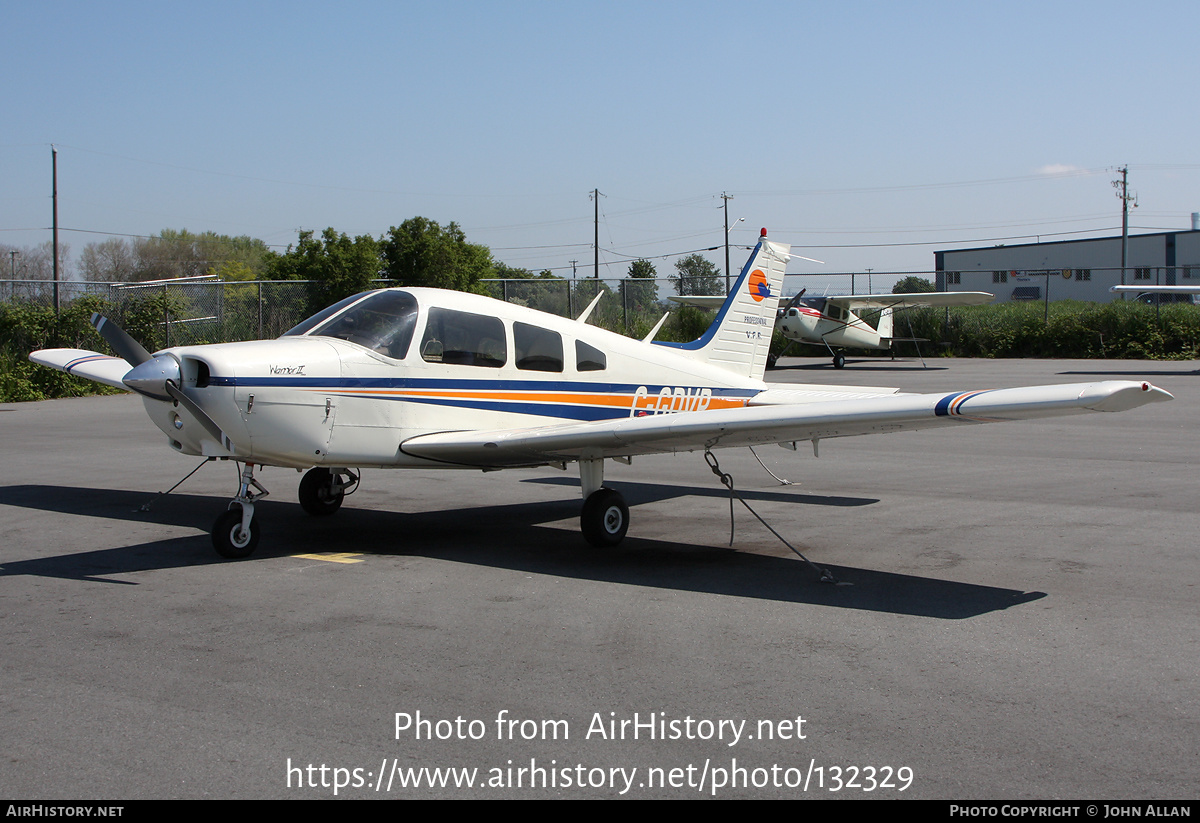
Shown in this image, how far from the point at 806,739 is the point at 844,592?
2.58 m

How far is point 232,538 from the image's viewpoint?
7.55m

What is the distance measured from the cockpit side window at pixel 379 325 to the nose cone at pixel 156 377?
1234 millimetres

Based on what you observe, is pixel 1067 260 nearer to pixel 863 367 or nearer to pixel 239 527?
pixel 863 367

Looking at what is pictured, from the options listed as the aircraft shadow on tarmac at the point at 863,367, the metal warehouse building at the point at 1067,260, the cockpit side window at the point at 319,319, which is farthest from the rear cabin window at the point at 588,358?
the metal warehouse building at the point at 1067,260

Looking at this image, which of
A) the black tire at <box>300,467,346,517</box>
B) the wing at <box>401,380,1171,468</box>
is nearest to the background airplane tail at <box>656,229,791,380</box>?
the wing at <box>401,380,1171,468</box>

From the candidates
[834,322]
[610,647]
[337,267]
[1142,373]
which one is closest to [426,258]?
[337,267]

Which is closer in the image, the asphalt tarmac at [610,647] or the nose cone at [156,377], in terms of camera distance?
the asphalt tarmac at [610,647]

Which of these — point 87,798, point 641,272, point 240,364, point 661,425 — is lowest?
point 87,798

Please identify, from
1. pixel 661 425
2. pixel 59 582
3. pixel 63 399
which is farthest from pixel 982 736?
pixel 63 399

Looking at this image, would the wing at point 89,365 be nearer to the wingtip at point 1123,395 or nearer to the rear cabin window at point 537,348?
the rear cabin window at point 537,348

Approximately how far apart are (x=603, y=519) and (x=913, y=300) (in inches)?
1005

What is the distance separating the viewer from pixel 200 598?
252 inches

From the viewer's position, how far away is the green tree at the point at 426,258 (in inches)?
1300

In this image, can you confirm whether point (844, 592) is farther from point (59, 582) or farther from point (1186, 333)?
point (1186, 333)
